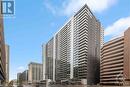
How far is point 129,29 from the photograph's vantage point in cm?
12750

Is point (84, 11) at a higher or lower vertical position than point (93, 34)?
higher

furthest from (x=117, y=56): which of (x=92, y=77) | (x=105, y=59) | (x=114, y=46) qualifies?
(x=92, y=77)

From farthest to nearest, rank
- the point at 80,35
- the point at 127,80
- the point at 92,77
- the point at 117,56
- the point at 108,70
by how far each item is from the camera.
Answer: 1. the point at 80,35
2. the point at 92,77
3. the point at 108,70
4. the point at 117,56
5. the point at 127,80

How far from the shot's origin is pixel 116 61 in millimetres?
146000

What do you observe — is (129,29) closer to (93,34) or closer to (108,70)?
(108,70)

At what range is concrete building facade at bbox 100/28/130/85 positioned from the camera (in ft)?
429

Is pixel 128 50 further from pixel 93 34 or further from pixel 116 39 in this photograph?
pixel 93 34

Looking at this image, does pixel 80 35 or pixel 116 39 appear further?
pixel 80 35

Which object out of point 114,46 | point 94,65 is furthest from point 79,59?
point 114,46

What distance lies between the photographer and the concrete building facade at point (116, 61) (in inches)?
5153

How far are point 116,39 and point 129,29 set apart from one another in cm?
2001

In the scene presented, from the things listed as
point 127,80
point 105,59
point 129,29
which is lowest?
point 127,80

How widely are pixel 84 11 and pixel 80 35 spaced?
53.4 feet

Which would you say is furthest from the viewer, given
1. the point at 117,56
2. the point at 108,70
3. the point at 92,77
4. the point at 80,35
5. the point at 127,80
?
the point at 80,35
